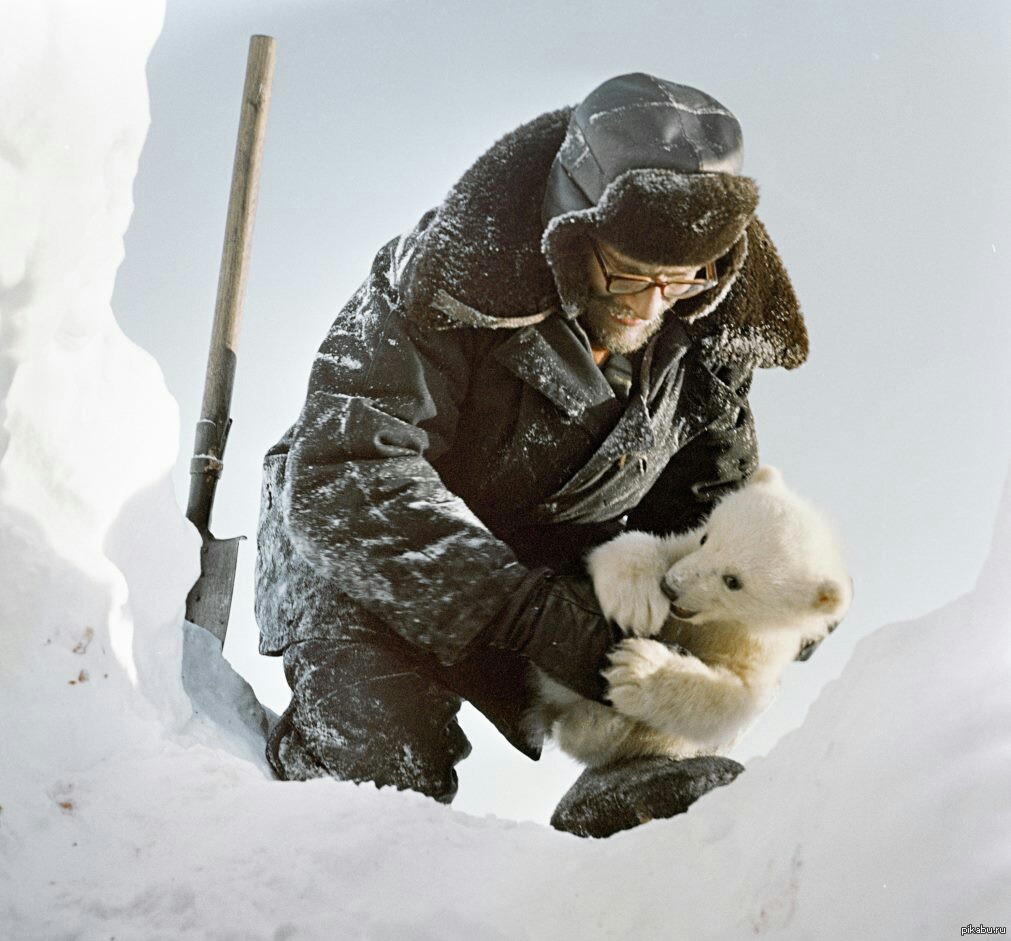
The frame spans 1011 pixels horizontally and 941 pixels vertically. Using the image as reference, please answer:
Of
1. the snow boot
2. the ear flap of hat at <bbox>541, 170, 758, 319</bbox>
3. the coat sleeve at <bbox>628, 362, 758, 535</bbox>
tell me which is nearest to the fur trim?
the ear flap of hat at <bbox>541, 170, 758, 319</bbox>

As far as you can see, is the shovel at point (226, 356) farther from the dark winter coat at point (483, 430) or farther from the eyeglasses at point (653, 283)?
the eyeglasses at point (653, 283)

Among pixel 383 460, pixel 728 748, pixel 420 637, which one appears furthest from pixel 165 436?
pixel 728 748

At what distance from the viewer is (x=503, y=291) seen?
134 centimetres

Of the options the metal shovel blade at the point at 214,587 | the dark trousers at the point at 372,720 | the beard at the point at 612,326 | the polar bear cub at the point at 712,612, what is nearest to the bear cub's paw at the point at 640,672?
the polar bear cub at the point at 712,612

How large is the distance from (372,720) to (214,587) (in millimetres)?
520

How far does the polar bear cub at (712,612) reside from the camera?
131 cm

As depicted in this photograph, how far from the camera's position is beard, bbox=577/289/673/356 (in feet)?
4.52

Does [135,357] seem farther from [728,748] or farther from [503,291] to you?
[728,748]

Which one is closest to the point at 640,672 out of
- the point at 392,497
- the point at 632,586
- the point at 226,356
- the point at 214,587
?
the point at 632,586

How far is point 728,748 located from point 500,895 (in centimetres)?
77

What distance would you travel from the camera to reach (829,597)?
4.29ft

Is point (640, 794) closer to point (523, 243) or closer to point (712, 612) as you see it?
point (712, 612)

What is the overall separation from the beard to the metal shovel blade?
2.45ft

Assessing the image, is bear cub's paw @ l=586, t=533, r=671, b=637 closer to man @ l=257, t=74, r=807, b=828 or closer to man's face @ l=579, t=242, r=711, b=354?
man @ l=257, t=74, r=807, b=828
